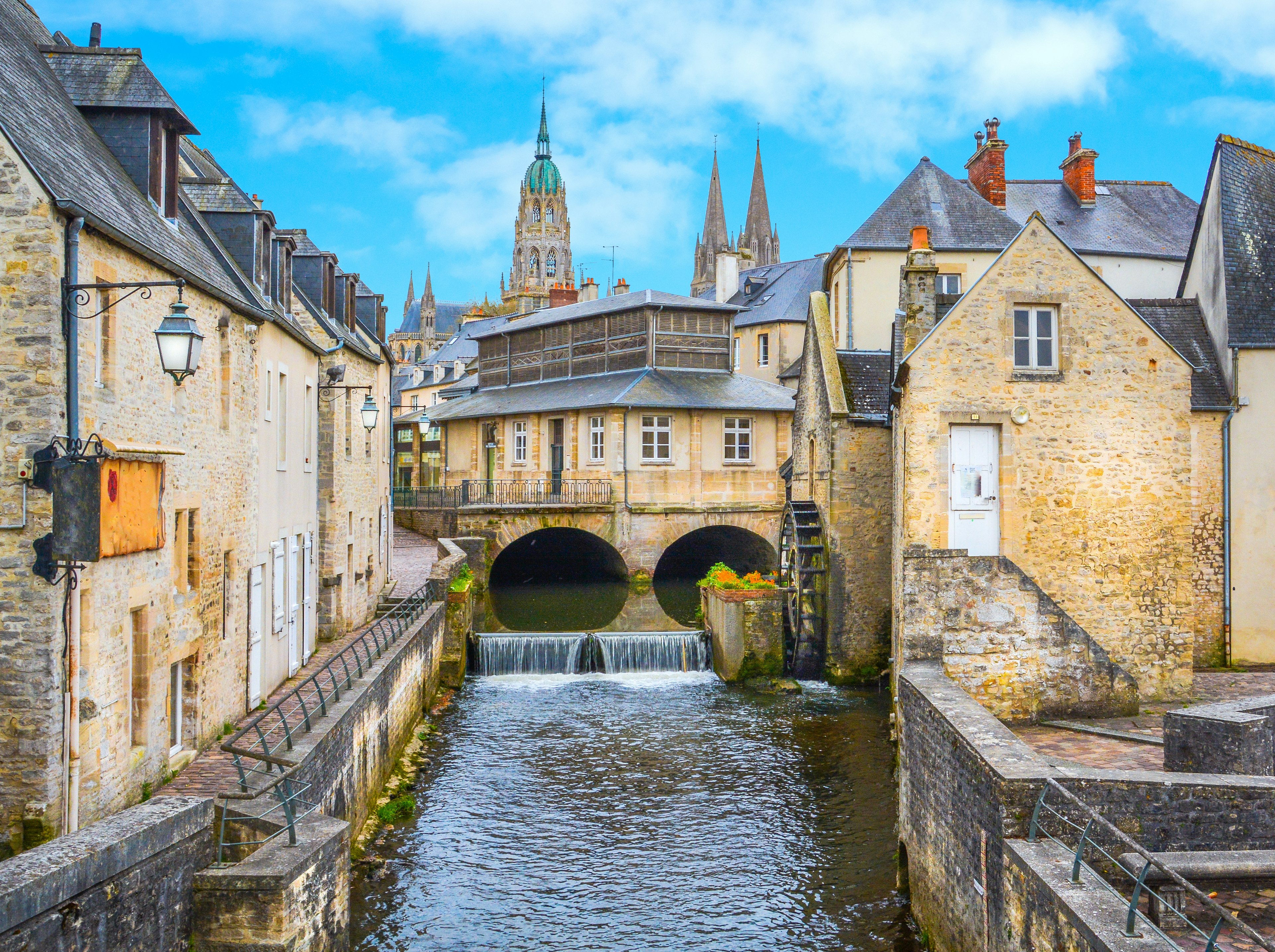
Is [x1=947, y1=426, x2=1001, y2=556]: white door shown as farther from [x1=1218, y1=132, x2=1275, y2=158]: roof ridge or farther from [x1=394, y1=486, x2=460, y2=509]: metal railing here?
[x1=394, y1=486, x2=460, y2=509]: metal railing

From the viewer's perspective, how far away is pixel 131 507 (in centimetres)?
889

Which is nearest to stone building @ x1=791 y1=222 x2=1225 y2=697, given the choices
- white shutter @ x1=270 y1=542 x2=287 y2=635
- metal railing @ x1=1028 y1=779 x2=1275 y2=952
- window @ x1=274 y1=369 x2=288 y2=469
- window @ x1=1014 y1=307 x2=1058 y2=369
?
window @ x1=1014 y1=307 x2=1058 y2=369

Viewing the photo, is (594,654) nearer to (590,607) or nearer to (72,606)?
(590,607)

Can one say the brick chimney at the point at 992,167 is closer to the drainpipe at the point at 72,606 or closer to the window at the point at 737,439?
the window at the point at 737,439

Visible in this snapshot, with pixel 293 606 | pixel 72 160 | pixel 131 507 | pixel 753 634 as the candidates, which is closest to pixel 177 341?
pixel 131 507

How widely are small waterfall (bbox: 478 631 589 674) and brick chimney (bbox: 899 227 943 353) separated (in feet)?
29.0

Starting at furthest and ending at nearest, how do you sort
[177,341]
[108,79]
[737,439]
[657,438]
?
[737,439] → [657,438] → [108,79] → [177,341]

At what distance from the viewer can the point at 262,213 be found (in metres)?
14.8

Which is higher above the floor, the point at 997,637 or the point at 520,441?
the point at 520,441

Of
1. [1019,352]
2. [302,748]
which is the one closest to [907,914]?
[302,748]

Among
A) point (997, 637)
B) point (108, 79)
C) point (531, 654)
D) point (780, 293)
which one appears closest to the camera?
point (108, 79)

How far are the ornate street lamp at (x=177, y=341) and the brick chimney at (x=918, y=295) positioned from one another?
34.7ft

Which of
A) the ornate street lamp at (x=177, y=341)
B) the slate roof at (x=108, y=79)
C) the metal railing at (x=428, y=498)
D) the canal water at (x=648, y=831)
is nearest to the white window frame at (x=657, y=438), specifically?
the metal railing at (x=428, y=498)

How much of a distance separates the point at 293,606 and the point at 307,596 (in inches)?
44.9
